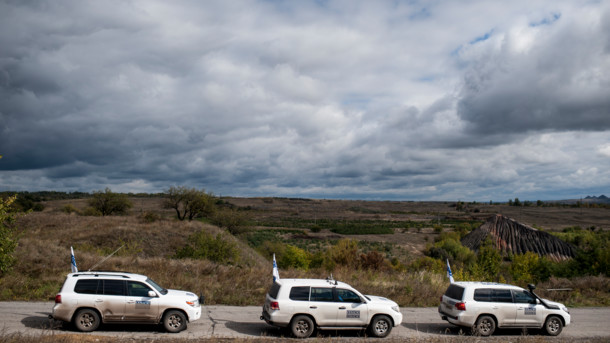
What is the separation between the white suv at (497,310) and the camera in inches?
520

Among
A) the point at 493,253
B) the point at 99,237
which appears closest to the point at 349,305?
the point at 99,237

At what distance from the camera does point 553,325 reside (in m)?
13.7

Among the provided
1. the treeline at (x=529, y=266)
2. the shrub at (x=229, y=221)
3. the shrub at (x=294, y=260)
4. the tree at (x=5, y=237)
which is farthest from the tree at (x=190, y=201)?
the tree at (x=5, y=237)

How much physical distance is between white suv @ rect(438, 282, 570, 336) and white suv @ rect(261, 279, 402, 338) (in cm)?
210

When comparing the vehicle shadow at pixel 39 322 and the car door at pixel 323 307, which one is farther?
the vehicle shadow at pixel 39 322

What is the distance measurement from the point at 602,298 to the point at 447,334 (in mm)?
12535

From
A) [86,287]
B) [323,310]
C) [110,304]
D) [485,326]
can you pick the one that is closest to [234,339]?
[323,310]

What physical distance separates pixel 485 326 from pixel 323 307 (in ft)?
16.9

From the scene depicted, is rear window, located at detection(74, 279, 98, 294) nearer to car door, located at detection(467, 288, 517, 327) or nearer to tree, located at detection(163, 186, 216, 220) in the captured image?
car door, located at detection(467, 288, 517, 327)

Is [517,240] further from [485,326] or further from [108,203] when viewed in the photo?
[108,203]

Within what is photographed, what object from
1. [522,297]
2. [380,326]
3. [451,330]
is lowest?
[451,330]

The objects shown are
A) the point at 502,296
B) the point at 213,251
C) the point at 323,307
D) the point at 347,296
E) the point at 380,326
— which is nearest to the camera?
the point at 323,307

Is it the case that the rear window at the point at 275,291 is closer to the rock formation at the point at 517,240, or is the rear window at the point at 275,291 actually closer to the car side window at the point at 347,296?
the car side window at the point at 347,296

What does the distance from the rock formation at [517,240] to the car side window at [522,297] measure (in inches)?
1756
